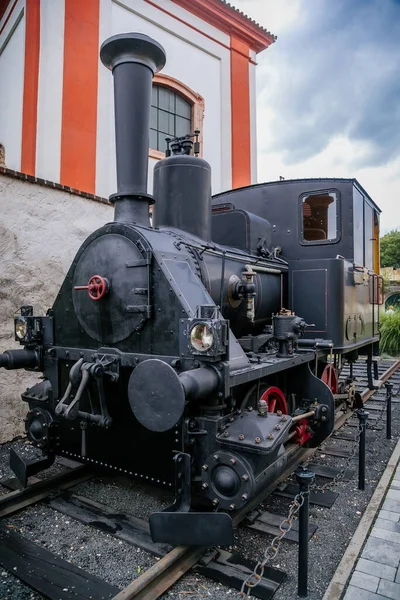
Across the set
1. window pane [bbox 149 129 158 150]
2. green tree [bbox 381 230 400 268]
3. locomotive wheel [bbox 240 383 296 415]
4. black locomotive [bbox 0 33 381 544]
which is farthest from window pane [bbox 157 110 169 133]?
green tree [bbox 381 230 400 268]

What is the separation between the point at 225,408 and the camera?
3.23 metres

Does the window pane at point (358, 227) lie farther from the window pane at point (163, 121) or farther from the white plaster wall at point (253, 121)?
the white plaster wall at point (253, 121)

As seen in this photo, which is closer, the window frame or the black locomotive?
the black locomotive

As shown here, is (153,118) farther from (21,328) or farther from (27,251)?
(21,328)

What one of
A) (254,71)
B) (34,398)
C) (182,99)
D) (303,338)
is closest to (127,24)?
(182,99)

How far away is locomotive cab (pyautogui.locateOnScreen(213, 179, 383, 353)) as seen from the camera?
5075 mm

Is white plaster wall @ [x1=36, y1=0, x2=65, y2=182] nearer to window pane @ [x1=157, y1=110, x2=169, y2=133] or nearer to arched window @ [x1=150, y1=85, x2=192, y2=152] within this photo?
arched window @ [x1=150, y1=85, x2=192, y2=152]

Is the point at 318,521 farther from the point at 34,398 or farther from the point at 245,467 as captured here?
the point at 34,398

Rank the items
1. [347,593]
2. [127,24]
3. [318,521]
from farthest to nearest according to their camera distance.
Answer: [127,24], [318,521], [347,593]

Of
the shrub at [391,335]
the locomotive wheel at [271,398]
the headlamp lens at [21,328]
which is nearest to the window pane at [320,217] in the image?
the locomotive wheel at [271,398]

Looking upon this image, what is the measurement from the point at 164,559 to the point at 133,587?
0.32 metres

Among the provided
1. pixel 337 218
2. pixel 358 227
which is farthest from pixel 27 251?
pixel 358 227

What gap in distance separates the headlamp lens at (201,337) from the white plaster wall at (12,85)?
7.24 m

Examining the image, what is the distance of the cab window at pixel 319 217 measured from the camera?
18.1 feet
